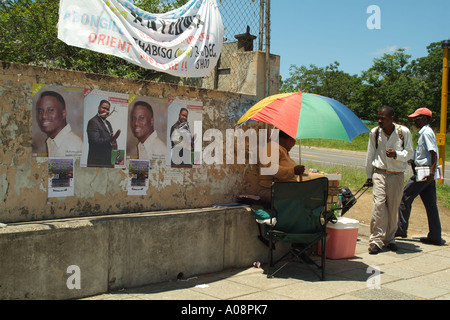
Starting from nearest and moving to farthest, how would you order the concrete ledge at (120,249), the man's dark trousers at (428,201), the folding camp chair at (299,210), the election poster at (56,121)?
the concrete ledge at (120,249) → the election poster at (56,121) → the folding camp chair at (299,210) → the man's dark trousers at (428,201)

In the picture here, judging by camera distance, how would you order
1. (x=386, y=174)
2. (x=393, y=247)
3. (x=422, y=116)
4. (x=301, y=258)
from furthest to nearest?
(x=422, y=116)
(x=393, y=247)
(x=386, y=174)
(x=301, y=258)

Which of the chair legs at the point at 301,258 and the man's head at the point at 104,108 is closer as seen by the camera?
the man's head at the point at 104,108

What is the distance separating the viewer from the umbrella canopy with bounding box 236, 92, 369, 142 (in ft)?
16.4

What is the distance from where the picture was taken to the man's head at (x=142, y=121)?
498cm

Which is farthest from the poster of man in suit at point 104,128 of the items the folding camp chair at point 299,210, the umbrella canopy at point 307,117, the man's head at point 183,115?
the folding camp chair at point 299,210

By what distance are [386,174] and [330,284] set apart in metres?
2.14

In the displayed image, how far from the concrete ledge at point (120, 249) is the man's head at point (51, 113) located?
0.91 m

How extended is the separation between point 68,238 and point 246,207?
232 cm

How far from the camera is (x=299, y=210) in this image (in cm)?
513

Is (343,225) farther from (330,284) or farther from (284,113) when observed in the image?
(284,113)

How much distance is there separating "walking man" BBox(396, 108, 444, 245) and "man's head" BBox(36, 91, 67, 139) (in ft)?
17.0

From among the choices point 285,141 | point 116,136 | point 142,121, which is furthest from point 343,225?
point 116,136

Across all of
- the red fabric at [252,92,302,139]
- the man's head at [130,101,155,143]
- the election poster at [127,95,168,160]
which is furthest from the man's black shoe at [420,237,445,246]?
the man's head at [130,101,155,143]

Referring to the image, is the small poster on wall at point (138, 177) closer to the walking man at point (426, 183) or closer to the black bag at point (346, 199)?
the black bag at point (346, 199)
